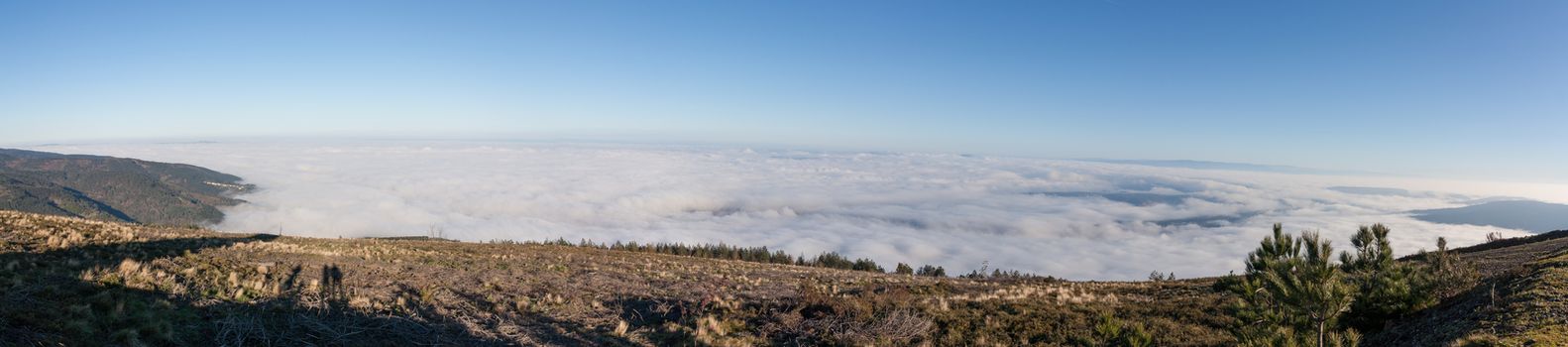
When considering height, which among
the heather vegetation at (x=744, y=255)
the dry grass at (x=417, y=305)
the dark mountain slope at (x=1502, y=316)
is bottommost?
the heather vegetation at (x=744, y=255)

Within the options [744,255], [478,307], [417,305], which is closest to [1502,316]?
[478,307]

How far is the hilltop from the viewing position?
784 cm

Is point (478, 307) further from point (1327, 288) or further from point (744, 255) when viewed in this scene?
point (744, 255)

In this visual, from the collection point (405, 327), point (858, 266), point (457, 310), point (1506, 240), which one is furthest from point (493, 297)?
point (1506, 240)

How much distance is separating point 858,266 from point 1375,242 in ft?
118

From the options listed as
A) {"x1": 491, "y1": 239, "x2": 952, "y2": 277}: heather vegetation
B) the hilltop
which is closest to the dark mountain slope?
the hilltop

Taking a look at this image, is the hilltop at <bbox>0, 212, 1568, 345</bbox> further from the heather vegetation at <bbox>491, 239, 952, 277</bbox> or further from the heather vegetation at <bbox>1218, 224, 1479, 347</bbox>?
the heather vegetation at <bbox>491, 239, 952, 277</bbox>

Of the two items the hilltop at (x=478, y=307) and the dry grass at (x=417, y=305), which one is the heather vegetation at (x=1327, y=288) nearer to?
the hilltop at (x=478, y=307)

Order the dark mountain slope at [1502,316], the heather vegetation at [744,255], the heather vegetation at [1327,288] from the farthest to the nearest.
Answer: the heather vegetation at [744,255]
the dark mountain slope at [1502,316]
the heather vegetation at [1327,288]

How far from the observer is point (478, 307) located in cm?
1172

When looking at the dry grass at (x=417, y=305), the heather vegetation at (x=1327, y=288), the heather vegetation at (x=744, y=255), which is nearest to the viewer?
the heather vegetation at (x=1327, y=288)

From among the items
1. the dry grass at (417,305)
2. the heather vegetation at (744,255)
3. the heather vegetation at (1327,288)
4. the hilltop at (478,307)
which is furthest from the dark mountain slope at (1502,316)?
the heather vegetation at (744,255)

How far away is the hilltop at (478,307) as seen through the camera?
7.84 m

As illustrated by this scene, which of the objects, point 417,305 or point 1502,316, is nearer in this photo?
point 1502,316
